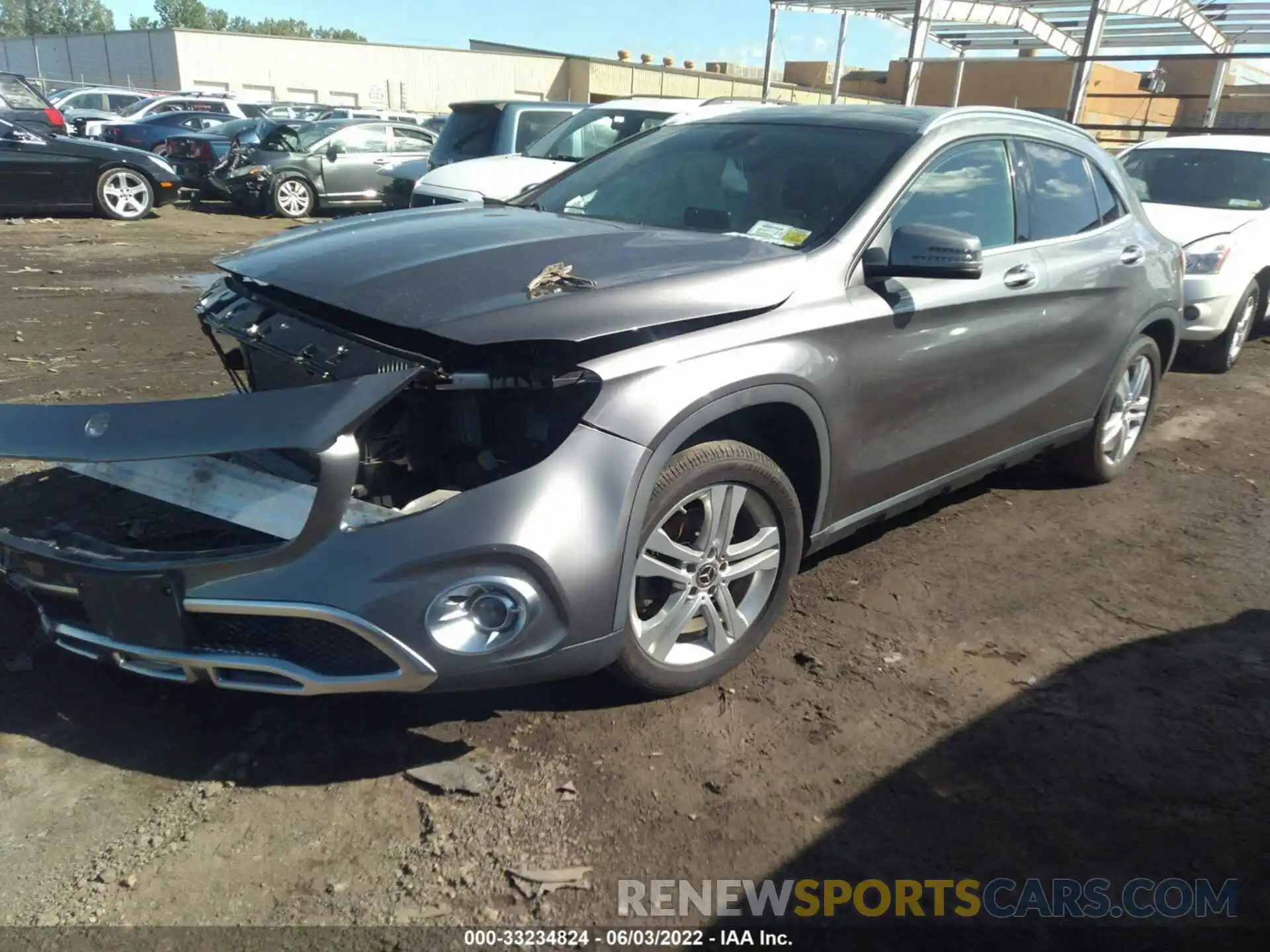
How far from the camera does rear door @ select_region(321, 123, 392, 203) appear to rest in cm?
1491

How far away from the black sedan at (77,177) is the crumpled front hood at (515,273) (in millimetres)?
11165

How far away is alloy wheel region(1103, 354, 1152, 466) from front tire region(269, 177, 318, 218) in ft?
42.5

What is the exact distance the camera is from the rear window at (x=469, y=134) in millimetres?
10531

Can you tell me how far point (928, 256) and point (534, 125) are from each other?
8490 mm

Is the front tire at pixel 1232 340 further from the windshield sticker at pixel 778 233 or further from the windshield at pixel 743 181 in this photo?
the windshield sticker at pixel 778 233

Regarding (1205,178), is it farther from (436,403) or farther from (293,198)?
(293,198)

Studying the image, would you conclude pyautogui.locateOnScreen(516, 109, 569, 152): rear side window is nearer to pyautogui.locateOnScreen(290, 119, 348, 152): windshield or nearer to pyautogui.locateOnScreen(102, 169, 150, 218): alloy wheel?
pyautogui.locateOnScreen(290, 119, 348, 152): windshield

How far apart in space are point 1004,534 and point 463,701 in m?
2.71

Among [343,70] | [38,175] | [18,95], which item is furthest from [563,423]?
[343,70]

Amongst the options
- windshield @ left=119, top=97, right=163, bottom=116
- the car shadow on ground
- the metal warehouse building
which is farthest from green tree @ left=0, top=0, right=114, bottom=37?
the car shadow on ground

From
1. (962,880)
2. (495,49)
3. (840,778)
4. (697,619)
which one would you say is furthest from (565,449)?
(495,49)

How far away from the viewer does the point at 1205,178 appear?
8297 millimetres

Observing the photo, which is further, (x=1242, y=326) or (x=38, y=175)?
(x=38, y=175)

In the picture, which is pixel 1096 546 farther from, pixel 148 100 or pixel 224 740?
pixel 148 100
